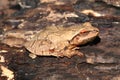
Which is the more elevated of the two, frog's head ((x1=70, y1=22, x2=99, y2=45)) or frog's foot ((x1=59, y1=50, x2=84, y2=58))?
frog's head ((x1=70, y1=22, x2=99, y2=45))

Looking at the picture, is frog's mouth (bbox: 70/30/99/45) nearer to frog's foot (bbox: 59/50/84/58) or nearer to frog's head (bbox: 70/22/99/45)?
frog's head (bbox: 70/22/99/45)

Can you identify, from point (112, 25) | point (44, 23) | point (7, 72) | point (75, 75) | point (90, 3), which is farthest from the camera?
point (90, 3)

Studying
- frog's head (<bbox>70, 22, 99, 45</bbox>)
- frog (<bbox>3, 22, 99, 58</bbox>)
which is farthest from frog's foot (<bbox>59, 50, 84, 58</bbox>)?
frog's head (<bbox>70, 22, 99, 45</bbox>)

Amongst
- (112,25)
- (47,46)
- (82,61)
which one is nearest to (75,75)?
(82,61)

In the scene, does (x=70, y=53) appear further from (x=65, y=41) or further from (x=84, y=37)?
(x=84, y=37)

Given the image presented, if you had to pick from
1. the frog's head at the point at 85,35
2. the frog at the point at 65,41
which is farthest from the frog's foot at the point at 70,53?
the frog's head at the point at 85,35

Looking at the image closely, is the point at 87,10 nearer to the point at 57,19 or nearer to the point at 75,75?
the point at 57,19

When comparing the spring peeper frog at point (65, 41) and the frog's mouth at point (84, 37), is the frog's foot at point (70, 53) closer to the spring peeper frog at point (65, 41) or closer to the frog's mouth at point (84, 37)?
the spring peeper frog at point (65, 41)

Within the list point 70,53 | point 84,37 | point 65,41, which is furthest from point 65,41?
point 84,37

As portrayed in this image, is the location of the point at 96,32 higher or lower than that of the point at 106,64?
higher
